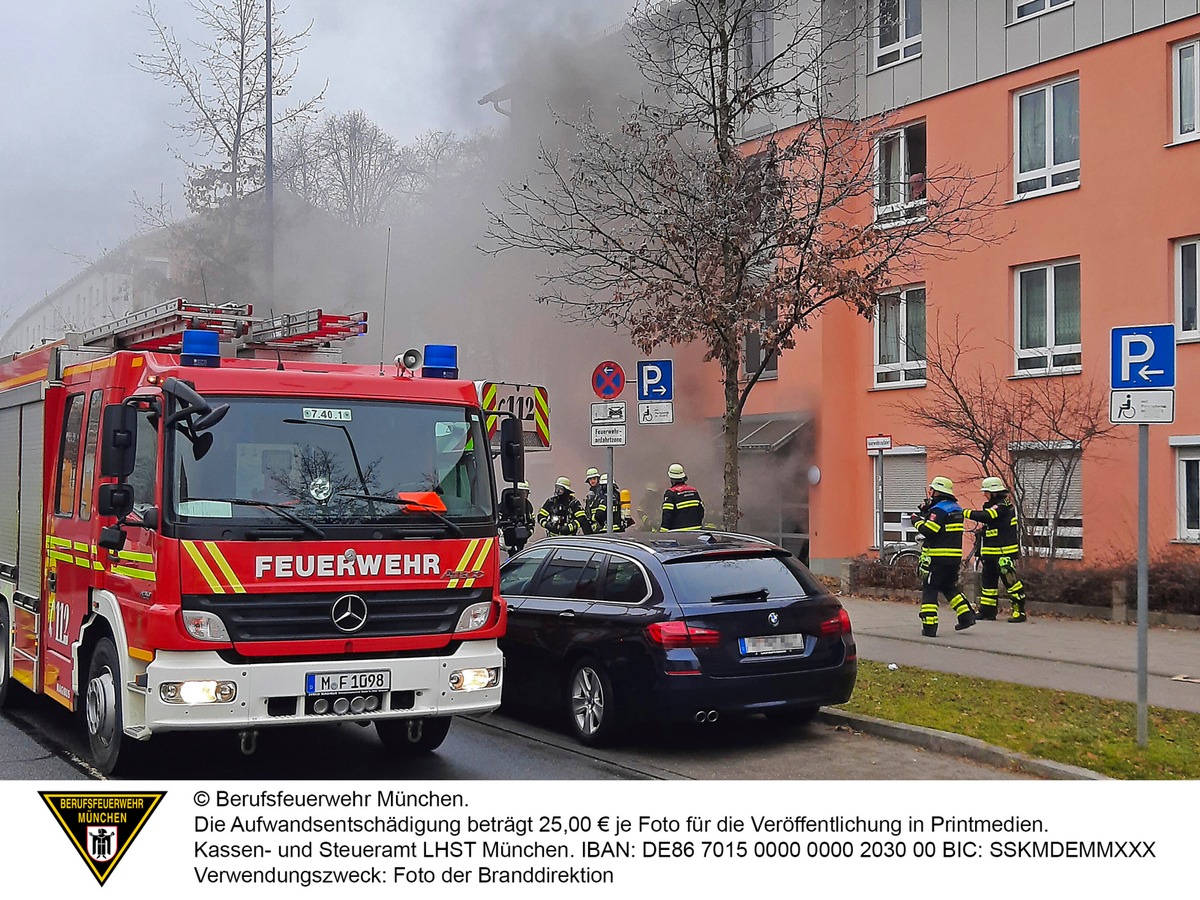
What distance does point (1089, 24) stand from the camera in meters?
18.0

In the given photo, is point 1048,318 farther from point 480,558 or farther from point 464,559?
point 464,559

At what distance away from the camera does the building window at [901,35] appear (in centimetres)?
2064

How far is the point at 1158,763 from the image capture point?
23.7 feet

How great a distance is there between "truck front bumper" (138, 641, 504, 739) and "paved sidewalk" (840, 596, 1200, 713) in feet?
17.7

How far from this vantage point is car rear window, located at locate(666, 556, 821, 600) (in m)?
8.06

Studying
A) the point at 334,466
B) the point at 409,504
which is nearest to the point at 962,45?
the point at 409,504

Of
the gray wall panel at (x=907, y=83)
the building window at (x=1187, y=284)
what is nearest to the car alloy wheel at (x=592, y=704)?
the building window at (x=1187, y=284)

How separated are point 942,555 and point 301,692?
865 centimetres

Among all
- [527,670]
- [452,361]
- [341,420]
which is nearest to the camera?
[341,420]
